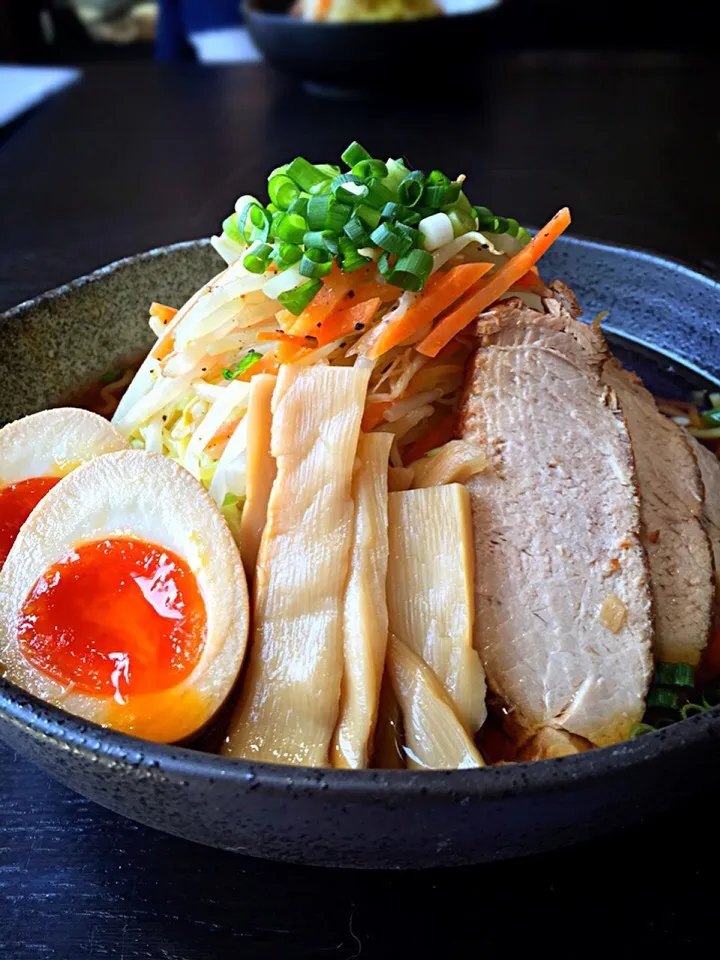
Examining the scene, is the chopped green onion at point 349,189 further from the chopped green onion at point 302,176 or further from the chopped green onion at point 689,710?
the chopped green onion at point 689,710

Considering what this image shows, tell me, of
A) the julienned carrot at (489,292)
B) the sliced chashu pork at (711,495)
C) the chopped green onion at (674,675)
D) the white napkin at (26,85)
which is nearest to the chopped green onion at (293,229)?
the julienned carrot at (489,292)

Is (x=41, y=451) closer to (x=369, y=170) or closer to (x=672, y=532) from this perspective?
(x=369, y=170)

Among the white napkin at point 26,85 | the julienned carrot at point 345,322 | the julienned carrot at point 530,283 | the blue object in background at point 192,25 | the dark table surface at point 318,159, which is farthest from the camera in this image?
the blue object in background at point 192,25

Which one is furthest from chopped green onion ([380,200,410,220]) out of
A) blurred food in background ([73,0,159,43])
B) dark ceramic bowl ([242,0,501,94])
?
blurred food in background ([73,0,159,43])

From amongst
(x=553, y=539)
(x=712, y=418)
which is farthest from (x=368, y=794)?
(x=712, y=418)

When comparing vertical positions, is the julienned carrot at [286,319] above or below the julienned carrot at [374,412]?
above

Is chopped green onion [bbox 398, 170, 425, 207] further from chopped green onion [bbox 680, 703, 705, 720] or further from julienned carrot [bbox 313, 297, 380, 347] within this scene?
chopped green onion [bbox 680, 703, 705, 720]

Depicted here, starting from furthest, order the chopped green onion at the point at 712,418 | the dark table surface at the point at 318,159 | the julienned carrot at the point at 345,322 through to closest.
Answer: the chopped green onion at the point at 712,418 → the julienned carrot at the point at 345,322 → the dark table surface at the point at 318,159
